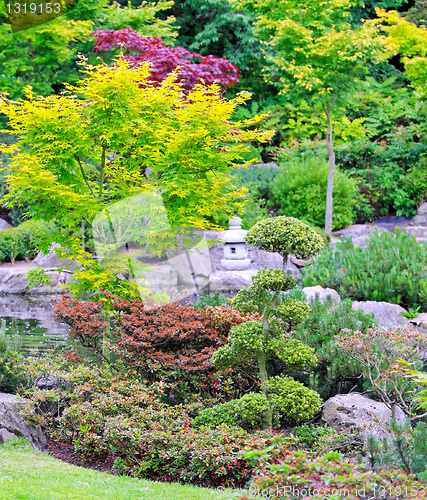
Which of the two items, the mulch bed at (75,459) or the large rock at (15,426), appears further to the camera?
the large rock at (15,426)

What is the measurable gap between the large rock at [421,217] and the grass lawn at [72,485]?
13.6 meters

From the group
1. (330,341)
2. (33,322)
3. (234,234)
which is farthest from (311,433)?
(234,234)

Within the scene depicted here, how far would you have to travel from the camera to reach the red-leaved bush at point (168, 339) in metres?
4.89

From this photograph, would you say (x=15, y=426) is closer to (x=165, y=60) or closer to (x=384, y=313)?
(x=384, y=313)

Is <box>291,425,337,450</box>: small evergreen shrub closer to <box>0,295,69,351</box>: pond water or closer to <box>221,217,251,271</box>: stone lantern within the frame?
<box>0,295,69,351</box>: pond water

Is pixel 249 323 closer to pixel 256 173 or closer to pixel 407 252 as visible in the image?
pixel 407 252

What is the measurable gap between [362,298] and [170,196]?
14.3 feet

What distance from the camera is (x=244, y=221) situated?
1388 centimetres

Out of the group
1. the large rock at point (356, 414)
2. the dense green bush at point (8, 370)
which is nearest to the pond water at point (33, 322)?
the dense green bush at point (8, 370)

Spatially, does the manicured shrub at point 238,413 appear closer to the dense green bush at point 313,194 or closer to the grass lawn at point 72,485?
the grass lawn at point 72,485

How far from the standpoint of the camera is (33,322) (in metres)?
9.73

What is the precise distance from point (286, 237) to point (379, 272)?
427 cm

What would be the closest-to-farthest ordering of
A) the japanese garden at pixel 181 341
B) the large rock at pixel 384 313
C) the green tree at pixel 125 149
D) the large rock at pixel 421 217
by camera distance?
1. the japanese garden at pixel 181 341
2. the green tree at pixel 125 149
3. the large rock at pixel 384 313
4. the large rock at pixel 421 217

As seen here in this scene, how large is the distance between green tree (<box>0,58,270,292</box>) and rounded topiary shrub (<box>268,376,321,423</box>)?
1981mm
